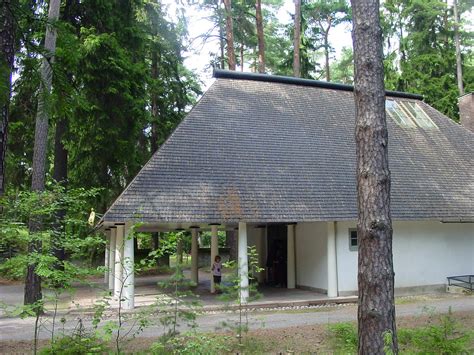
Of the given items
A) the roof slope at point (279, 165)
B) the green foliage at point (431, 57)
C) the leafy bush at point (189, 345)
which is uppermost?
the green foliage at point (431, 57)

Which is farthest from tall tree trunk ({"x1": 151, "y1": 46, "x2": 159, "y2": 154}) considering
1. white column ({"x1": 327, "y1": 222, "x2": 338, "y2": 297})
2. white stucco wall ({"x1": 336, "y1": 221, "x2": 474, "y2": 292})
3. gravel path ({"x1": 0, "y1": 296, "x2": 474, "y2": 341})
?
gravel path ({"x1": 0, "y1": 296, "x2": 474, "y2": 341})

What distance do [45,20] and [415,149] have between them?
18.2 meters

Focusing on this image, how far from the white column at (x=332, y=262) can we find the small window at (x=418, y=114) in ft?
29.8

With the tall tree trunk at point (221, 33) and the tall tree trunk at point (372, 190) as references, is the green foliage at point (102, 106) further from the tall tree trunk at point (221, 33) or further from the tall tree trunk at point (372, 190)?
the tall tree trunk at point (372, 190)

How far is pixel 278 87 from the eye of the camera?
20.5 m

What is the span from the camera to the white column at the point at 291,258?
57.4 feet

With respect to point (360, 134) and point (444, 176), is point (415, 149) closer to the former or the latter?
point (444, 176)

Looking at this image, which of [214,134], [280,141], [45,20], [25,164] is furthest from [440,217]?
[25,164]

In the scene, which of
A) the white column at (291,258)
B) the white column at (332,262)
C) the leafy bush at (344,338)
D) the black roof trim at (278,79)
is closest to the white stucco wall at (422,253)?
the white column at (332,262)

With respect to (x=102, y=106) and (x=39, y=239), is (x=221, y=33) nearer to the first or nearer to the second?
(x=102, y=106)

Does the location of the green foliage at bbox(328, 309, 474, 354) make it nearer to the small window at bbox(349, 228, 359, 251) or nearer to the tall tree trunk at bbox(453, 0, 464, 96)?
the small window at bbox(349, 228, 359, 251)

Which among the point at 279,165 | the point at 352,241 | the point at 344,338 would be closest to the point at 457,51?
the point at 352,241

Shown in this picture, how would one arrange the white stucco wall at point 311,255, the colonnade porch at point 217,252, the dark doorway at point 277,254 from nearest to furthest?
the colonnade porch at point 217,252, the white stucco wall at point 311,255, the dark doorway at point 277,254

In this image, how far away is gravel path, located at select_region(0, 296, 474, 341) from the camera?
9.72 meters
